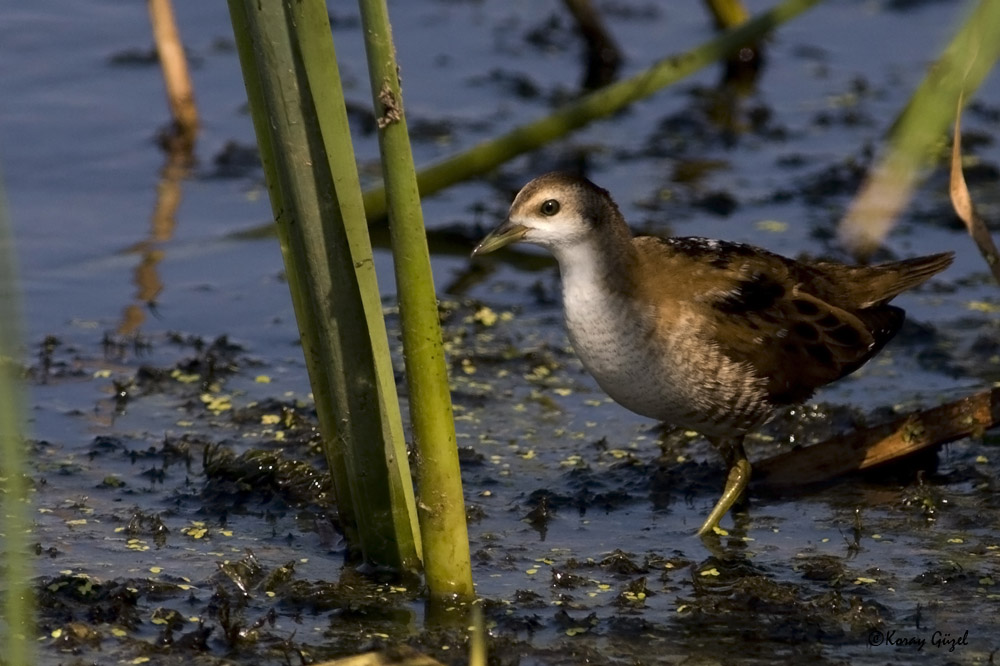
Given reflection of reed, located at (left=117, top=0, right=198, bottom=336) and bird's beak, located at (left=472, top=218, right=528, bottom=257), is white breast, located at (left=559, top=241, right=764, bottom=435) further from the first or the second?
reflection of reed, located at (left=117, top=0, right=198, bottom=336)

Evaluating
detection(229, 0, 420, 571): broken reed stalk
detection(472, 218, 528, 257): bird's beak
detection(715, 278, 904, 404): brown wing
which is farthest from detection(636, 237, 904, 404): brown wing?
detection(229, 0, 420, 571): broken reed stalk

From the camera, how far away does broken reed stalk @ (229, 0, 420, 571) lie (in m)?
2.92

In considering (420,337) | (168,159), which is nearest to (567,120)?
(168,159)

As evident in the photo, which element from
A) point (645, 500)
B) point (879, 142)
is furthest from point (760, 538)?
point (879, 142)

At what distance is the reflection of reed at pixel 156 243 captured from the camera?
Answer: 5.93 metres

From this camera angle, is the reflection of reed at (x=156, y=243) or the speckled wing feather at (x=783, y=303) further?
the reflection of reed at (x=156, y=243)

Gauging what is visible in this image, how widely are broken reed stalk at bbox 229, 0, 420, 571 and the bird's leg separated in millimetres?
1105

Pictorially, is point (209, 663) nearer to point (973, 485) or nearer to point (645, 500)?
point (645, 500)

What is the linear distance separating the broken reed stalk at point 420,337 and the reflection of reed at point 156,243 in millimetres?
2852

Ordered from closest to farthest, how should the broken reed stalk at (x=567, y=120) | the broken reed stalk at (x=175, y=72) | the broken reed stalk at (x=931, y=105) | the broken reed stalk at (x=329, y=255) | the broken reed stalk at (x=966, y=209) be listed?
the broken reed stalk at (x=931, y=105)
the broken reed stalk at (x=329, y=255)
the broken reed stalk at (x=966, y=209)
the broken reed stalk at (x=567, y=120)
the broken reed stalk at (x=175, y=72)

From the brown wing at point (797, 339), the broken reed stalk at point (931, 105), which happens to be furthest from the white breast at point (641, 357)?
the broken reed stalk at point (931, 105)

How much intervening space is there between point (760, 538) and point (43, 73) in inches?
227

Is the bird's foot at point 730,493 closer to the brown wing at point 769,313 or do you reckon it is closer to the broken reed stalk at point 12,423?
the brown wing at point 769,313

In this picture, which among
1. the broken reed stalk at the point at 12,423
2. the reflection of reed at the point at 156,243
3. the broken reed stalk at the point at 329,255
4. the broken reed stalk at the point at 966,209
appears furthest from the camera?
the reflection of reed at the point at 156,243
